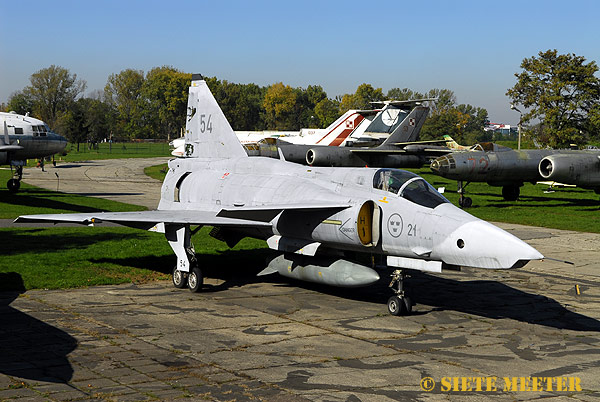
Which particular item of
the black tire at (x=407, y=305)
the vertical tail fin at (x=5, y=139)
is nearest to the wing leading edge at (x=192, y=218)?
the black tire at (x=407, y=305)

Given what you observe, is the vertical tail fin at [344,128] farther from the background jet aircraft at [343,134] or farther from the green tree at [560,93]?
the green tree at [560,93]

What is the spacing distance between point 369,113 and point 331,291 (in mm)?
34099

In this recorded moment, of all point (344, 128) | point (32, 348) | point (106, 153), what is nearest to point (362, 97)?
point (106, 153)

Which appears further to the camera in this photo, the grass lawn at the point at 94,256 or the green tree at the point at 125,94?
the green tree at the point at 125,94

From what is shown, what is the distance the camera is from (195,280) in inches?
587

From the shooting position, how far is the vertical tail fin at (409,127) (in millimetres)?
41438

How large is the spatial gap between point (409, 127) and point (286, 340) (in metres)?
32.3

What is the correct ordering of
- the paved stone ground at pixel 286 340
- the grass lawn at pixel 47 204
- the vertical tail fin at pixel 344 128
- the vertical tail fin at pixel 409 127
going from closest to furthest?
1. the paved stone ground at pixel 286 340
2. the grass lawn at pixel 47 204
3. the vertical tail fin at pixel 409 127
4. the vertical tail fin at pixel 344 128

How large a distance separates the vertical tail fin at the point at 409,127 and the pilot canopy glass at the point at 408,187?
28128 mm

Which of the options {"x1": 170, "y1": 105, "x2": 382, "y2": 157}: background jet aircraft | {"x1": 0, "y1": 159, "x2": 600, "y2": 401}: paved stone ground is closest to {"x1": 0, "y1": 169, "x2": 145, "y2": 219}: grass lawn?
{"x1": 170, "y1": 105, "x2": 382, "y2": 157}: background jet aircraft

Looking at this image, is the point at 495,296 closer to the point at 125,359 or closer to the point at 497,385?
the point at 497,385

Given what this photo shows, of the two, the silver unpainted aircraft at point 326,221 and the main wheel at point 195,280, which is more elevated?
the silver unpainted aircraft at point 326,221

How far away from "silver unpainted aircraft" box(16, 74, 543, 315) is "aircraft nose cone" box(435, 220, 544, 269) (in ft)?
0.06

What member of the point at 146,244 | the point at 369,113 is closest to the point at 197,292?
the point at 146,244
